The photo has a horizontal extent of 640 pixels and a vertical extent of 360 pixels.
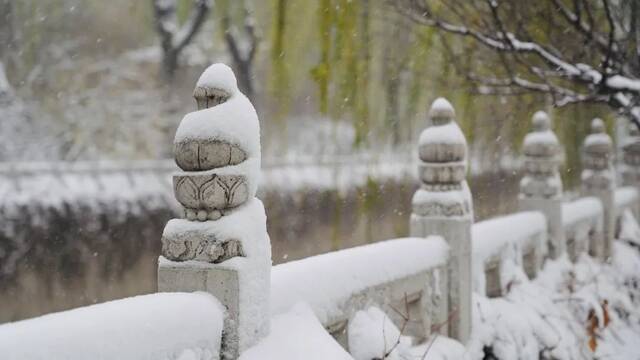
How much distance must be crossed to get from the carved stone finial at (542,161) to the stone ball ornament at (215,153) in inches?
203

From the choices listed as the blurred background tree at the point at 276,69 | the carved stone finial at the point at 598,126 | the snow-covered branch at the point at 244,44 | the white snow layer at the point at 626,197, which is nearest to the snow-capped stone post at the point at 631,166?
the white snow layer at the point at 626,197

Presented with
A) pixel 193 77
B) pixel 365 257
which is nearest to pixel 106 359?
pixel 365 257

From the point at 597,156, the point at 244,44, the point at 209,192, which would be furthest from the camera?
the point at 244,44

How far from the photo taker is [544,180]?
24.3 ft

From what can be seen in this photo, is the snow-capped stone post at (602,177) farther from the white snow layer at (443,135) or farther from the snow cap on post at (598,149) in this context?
the white snow layer at (443,135)

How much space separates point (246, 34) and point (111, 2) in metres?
2.44

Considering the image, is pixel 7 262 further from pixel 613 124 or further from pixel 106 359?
Answer: pixel 613 124

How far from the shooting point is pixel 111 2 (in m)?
10.9

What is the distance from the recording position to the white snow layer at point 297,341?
112 inches

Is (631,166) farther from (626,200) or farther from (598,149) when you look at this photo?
(598,149)

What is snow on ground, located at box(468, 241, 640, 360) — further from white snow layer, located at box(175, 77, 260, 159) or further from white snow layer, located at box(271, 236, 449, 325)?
white snow layer, located at box(175, 77, 260, 159)

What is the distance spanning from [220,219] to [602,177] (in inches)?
334

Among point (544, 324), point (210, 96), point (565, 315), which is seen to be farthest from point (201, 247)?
point (565, 315)

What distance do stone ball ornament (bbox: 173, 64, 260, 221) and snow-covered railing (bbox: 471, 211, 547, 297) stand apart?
3.16 metres
